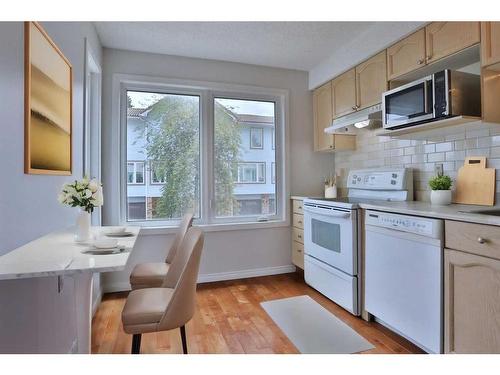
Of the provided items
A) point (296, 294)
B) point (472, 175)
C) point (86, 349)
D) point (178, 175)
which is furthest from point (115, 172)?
point (472, 175)

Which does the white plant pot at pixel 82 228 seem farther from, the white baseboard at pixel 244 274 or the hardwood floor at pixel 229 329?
the white baseboard at pixel 244 274

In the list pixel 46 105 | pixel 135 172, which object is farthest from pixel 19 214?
pixel 135 172

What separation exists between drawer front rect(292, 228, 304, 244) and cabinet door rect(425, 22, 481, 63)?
1.98 meters

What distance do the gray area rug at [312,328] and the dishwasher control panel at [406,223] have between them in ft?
2.63

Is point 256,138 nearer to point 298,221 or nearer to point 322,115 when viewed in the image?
point 322,115

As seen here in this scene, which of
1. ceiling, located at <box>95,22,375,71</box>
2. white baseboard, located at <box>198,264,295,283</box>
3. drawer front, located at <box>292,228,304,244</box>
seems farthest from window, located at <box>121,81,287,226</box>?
white baseboard, located at <box>198,264,295,283</box>

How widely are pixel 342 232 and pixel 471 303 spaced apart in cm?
103

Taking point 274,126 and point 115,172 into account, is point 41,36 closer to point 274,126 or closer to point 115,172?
point 115,172

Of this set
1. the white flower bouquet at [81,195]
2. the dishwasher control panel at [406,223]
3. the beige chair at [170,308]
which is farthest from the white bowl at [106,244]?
the dishwasher control panel at [406,223]

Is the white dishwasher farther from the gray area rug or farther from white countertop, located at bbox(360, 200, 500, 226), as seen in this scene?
the gray area rug

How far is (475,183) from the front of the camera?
7.02 feet

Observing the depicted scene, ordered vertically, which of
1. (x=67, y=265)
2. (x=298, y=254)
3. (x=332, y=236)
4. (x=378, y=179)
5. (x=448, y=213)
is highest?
(x=378, y=179)

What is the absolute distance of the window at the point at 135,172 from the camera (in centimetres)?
305

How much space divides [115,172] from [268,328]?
202 cm
